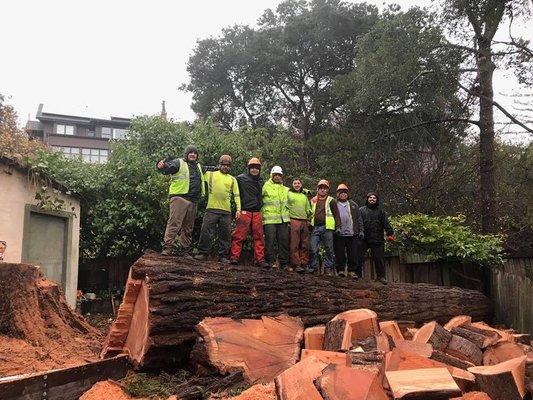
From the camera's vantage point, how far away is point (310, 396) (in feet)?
11.5

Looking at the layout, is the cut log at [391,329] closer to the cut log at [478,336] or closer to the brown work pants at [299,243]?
the cut log at [478,336]

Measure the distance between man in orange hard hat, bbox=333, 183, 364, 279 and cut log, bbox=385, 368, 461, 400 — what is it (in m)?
4.53

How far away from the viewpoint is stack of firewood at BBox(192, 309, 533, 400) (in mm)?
3500

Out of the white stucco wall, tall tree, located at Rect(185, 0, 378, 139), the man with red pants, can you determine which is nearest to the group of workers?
the man with red pants

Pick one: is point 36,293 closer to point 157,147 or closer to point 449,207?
point 157,147

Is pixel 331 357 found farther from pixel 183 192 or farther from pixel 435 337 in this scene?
pixel 183 192

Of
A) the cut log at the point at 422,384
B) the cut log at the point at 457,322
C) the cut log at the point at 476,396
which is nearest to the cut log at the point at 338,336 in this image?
the cut log at the point at 476,396

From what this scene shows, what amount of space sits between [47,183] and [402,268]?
7333mm

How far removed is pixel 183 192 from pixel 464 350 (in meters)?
4.17

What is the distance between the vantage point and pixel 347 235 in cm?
809

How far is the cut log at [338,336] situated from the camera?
5.02 meters

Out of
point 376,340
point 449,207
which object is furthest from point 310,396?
point 449,207

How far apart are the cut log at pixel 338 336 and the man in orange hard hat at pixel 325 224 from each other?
8.26 ft

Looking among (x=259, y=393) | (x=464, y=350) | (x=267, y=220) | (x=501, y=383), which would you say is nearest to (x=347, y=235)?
(x=267, y=220)
